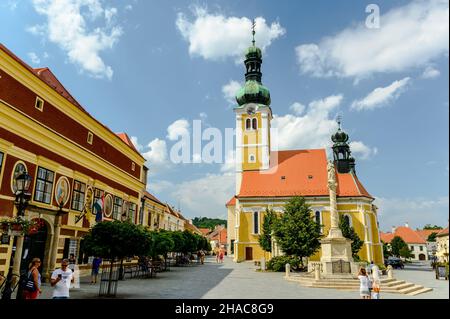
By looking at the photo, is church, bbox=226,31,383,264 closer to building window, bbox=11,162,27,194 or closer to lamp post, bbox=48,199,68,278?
lamp post, bbox=48,199,68,278

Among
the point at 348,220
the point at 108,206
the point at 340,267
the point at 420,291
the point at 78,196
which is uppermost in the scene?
the point at 348,220

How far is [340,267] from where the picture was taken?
21312 millimetres

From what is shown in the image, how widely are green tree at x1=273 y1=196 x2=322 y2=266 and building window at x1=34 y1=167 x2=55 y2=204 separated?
20.3 metres

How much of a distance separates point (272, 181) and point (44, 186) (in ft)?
121

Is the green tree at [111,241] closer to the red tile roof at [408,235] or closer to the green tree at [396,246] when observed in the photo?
the green tree at [396,246]

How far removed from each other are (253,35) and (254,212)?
116ft

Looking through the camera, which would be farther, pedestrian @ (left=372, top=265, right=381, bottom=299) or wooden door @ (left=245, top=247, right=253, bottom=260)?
wooden door @ (left=245, top=247, right=253, bottom=260)

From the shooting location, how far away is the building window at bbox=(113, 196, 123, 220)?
89.9 ft

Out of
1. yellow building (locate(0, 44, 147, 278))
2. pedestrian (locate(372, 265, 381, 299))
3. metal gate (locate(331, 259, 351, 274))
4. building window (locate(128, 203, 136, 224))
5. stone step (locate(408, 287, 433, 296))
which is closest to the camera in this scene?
pedestrian (locate(372, 265, 381, 299))

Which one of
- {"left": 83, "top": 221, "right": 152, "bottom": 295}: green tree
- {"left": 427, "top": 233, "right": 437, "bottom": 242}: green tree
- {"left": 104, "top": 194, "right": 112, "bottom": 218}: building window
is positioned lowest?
{"left": 83, "top": 221, "right": 152, "bottom": 295}: green tree

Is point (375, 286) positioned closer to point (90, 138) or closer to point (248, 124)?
point (90, 138)

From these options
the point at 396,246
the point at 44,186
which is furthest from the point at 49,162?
the point at 396,246

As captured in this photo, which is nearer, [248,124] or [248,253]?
[248,253]

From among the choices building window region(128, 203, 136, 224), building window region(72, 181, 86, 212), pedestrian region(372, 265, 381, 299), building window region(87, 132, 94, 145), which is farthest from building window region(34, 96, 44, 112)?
pedestrian region(372, 265, 381, 299)
